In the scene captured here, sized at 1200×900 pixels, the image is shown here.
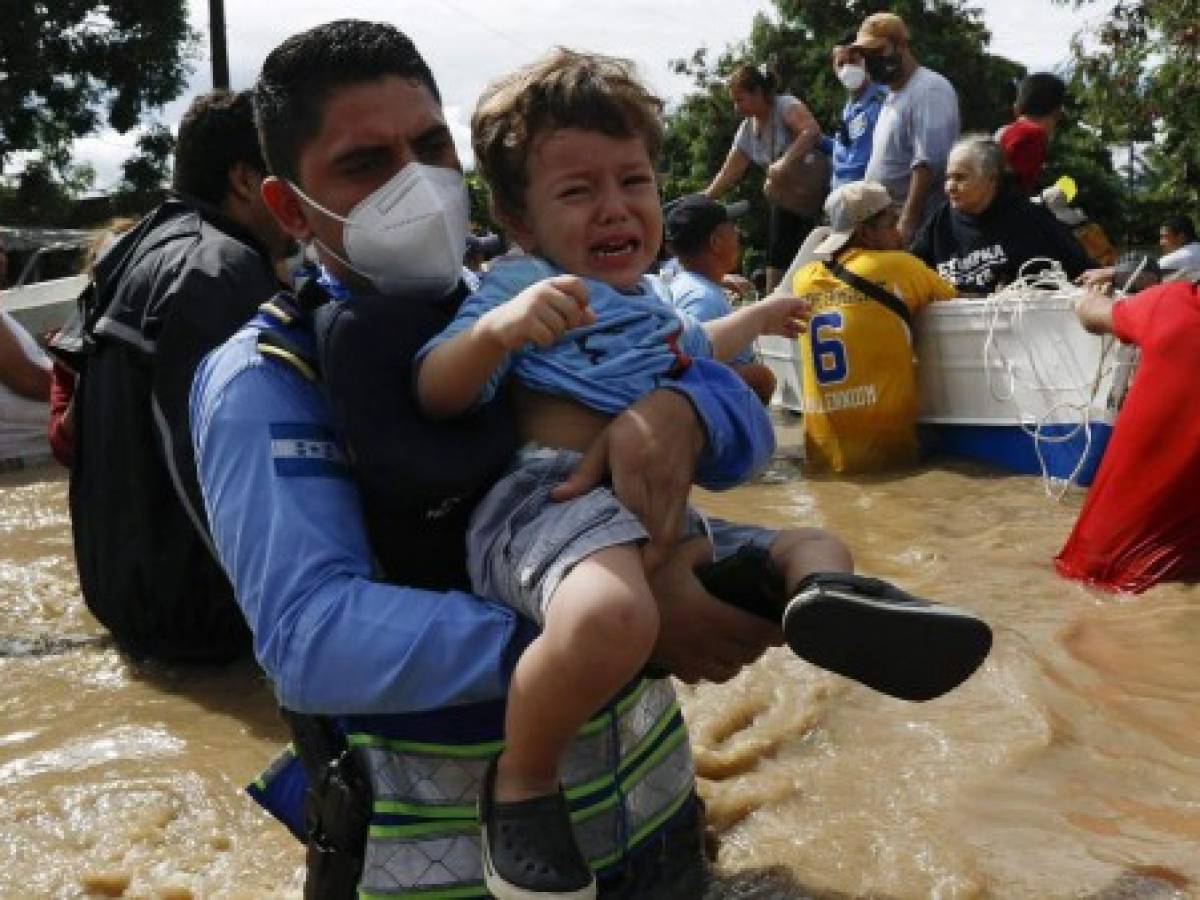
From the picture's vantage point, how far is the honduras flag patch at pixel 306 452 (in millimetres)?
1792

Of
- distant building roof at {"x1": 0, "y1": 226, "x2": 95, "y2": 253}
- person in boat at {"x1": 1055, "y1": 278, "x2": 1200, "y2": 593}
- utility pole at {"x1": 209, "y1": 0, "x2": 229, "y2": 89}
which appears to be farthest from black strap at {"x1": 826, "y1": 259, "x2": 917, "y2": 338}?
distant building roof at {"x1": 0, "y1": 226, "x2": 95, "y2": 253}

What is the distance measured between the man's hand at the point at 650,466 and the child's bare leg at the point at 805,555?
0.14 meters

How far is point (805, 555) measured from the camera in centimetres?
194

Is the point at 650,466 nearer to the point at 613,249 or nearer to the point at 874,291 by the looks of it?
the point at 613,249

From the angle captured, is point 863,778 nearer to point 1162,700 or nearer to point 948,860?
point 948,860

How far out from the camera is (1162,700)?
3822mm

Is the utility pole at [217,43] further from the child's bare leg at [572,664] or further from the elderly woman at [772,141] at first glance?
the child's bare leg at [572,664]

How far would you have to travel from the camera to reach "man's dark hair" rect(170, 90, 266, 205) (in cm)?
424

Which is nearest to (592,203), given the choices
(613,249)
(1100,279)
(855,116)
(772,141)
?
(613,249)

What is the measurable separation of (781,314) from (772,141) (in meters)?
6.22

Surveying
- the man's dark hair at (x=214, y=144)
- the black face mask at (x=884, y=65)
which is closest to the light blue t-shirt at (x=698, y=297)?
the black face mask at (x=884, y=65)

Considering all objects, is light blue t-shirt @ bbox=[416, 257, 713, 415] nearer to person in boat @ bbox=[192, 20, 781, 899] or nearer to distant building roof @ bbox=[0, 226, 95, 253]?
person in boat @ bbox=[192, 20, 781, 899]

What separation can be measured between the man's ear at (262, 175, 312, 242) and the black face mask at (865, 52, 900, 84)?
588 centimetres

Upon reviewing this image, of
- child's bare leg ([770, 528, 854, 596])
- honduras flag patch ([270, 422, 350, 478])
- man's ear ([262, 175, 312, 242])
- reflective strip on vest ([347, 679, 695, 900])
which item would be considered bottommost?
reflective strip on vest ([347, 679, 695, 900])
